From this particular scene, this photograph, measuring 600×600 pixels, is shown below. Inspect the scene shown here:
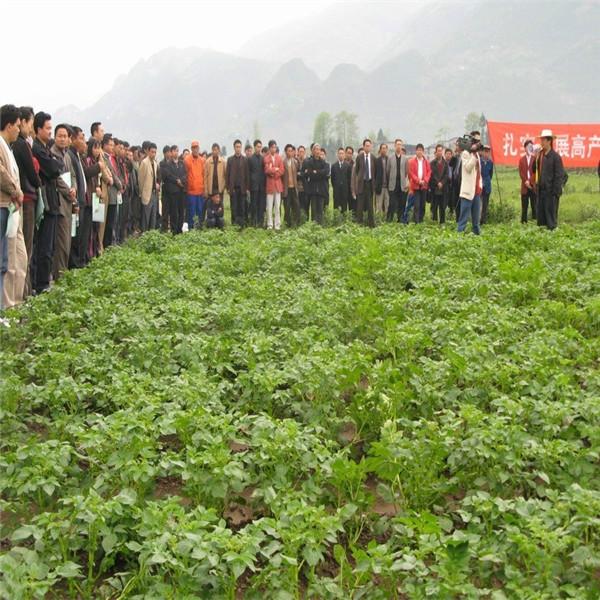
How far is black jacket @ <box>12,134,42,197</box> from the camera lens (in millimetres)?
7488

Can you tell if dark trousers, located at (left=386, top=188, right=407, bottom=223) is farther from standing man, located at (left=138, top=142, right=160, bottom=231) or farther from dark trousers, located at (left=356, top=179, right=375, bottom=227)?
standing man, located at (left=138, top=142, right=160, bottom=231)

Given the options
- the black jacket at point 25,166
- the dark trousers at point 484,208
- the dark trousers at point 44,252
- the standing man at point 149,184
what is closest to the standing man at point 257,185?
the standing man at point 149,184

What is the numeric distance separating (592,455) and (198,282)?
532 centimetres

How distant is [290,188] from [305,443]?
1292cm

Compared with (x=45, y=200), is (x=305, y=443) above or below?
below

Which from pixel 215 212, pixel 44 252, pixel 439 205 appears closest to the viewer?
pixel 44 252

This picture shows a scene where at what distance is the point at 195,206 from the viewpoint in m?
15.8

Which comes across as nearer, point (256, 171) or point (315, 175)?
point (256, 171)

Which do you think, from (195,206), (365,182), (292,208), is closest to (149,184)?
(195,206)

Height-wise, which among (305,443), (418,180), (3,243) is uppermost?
(418,180)

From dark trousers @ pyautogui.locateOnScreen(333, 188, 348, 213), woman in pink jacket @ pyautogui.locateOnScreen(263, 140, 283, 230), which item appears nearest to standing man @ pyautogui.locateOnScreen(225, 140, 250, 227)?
woman in pink jacket @ pyautogui.locateOnScreen(263, 140, 283, 230)

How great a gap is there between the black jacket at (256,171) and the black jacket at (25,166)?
805 cm

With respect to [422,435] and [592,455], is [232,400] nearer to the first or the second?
[422,435]

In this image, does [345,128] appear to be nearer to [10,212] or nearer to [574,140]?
[574,140]
